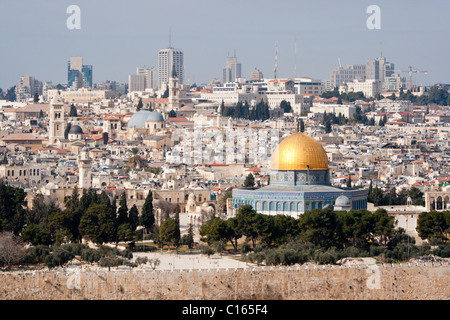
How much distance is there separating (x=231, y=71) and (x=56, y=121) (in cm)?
9530

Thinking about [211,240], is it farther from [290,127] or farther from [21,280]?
[290,127]

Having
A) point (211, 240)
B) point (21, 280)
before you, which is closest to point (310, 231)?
point (211, 240)

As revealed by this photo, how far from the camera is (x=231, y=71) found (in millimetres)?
172750

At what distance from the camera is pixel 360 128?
88.8 m

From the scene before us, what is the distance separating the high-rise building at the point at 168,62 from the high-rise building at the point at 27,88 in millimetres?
17125

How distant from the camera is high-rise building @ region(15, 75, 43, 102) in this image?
142725mm

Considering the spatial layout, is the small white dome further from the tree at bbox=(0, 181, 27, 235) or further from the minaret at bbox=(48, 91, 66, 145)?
the minaret at bbox=(48, 91, 66, 145)

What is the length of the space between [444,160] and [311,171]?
2872cm

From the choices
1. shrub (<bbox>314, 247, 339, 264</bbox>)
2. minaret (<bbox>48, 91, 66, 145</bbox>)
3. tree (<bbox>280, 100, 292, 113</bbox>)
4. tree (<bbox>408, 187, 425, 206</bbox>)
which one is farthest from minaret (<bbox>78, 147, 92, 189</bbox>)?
tree (<bbox>280, 100, 292, 113</bbox>)

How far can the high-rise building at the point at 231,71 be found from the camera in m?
170

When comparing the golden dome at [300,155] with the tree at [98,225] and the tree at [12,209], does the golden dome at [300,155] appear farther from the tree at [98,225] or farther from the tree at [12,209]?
the tree at [12,209]

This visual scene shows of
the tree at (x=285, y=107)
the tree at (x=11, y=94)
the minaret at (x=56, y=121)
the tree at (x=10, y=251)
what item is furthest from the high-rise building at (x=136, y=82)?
the tree at (x=10, y=251)

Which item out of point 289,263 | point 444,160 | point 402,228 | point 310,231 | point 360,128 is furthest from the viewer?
point 360,128
